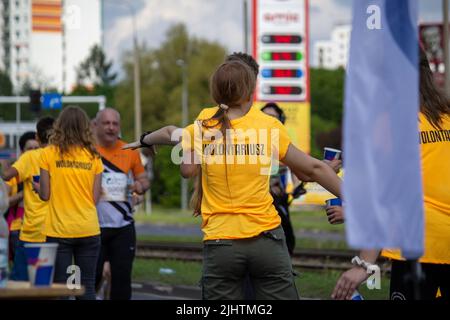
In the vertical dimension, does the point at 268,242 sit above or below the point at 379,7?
below

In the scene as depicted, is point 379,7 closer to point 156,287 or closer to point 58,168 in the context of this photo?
point 58,168

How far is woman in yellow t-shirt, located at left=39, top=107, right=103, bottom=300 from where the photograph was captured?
8930 millimetres

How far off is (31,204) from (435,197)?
4.87m

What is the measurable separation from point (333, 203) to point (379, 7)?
1651mm

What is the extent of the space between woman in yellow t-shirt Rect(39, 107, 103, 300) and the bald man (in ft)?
4.62

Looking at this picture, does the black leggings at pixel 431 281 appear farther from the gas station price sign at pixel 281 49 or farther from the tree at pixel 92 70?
the tree at pixel 92 70

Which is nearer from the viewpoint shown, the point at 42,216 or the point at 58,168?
the point at 58,168

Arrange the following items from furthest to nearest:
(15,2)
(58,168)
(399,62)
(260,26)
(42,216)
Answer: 1. (15,2)
2. (260,26)
3. (42,216)
4. (58,168)
5. (399,62)

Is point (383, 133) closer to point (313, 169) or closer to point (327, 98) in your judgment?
point (313, 169)

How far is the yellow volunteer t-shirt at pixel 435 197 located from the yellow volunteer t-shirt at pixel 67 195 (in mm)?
3581

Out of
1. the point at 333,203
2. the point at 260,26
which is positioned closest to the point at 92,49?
the point at 260,26

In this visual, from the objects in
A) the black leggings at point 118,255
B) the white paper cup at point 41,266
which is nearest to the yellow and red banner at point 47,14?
the black leggings at point 118,255

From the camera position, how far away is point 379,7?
189 inches
